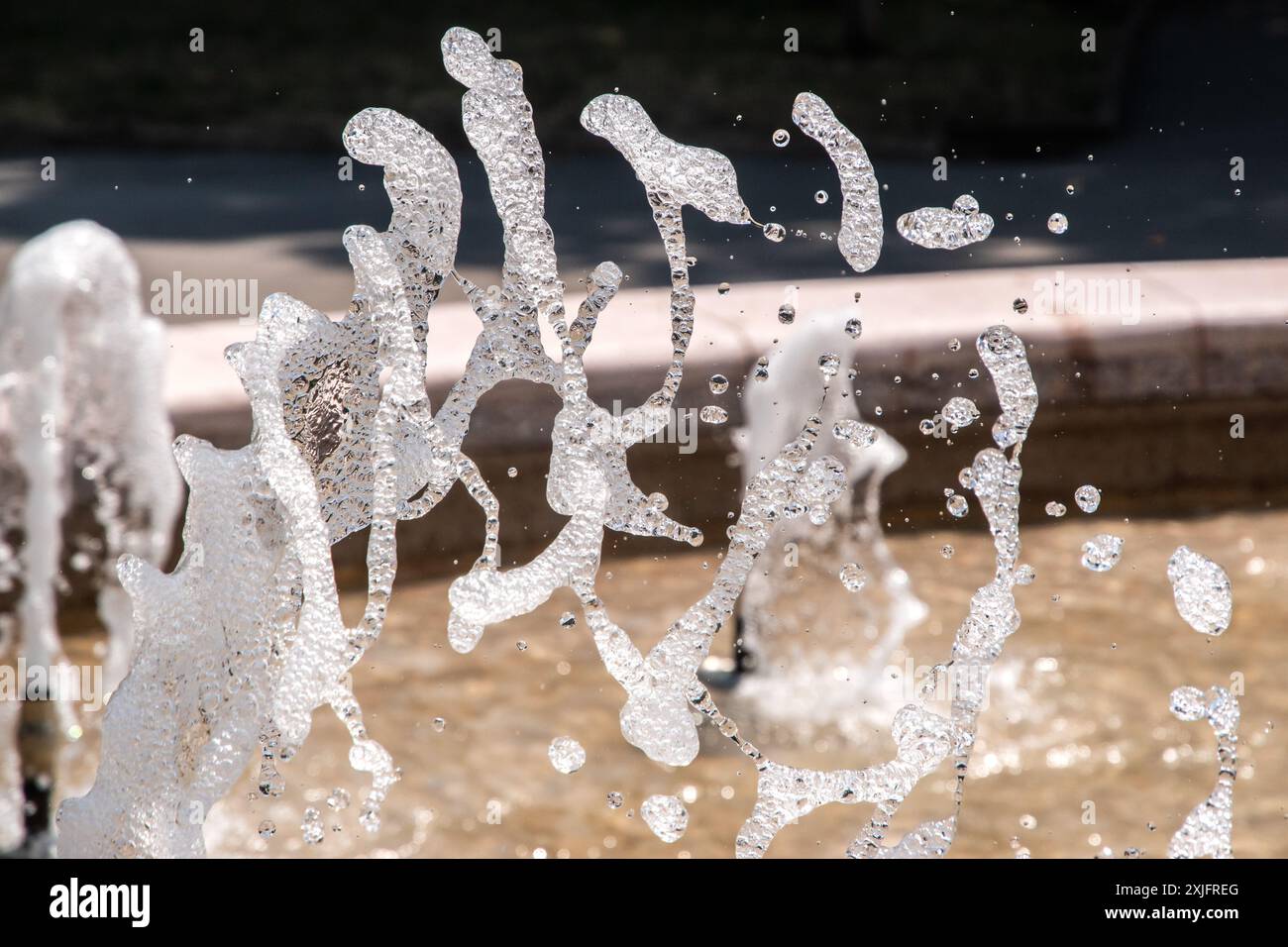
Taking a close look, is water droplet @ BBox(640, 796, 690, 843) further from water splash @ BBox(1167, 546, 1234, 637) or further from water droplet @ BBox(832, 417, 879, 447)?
water splash @ BBox(1167, 546, 1234, 637)

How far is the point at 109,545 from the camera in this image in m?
3.01

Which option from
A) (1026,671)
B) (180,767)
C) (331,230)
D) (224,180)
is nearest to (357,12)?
(224,180)

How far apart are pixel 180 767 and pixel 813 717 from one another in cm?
140

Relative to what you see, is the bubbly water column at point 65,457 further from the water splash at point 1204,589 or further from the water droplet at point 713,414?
the water splash at point 1204,589

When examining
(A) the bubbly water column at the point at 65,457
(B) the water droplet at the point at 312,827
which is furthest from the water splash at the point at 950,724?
(A) the bubbly water column at the point at 65,457

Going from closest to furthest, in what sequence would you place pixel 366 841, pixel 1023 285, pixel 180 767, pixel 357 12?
pixel 180 767
pixel 366 841
pixel 1023 285
pixel 357 12

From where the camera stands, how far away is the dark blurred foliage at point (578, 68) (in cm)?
805

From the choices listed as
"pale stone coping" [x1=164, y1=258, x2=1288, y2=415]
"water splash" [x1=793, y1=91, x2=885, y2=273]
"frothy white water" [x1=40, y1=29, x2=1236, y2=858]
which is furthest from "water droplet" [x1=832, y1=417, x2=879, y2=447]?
"pale stone coping" [x1=164, y1=258, x2=1288, y2=415]

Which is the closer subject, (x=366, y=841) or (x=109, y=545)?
(x=366, y=841)

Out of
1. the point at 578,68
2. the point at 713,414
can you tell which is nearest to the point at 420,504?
the point at 713,414

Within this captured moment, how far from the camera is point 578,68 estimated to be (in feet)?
29.8

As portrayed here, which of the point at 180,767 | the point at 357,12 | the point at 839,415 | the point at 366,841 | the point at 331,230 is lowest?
the point at 366,841

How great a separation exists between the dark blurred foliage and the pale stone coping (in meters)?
4.04

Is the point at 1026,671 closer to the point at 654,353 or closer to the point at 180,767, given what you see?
the point at 654,353
